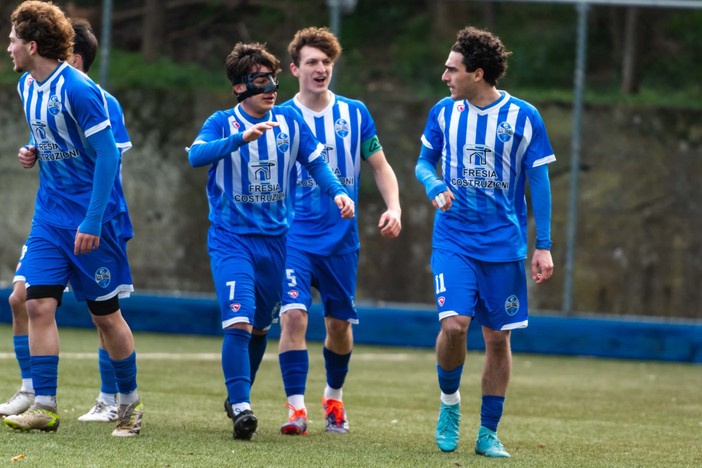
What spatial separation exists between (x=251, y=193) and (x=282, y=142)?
12.5 inches

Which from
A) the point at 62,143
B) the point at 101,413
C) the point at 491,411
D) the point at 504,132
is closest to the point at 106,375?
the point at 101,413

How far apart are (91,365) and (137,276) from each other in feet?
12.5

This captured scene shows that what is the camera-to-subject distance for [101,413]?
714 centimetres

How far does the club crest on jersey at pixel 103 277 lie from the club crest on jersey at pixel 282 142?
109 centimetres

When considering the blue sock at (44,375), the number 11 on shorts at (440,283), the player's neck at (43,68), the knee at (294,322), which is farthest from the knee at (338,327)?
the player's neck at (43,68)

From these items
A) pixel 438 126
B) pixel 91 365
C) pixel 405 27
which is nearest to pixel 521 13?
pixel 405 27

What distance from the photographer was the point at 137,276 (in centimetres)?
1388

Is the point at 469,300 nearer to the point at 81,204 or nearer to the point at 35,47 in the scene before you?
the point at 81,204

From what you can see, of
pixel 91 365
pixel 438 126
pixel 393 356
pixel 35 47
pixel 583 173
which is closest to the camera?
pixel 35 47

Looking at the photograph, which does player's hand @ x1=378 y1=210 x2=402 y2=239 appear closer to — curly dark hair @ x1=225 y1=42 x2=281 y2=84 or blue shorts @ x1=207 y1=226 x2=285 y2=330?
blue shorts @ x1=207 y1=226 x2=285 y2=330

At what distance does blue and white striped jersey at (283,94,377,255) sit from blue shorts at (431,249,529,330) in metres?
1.09

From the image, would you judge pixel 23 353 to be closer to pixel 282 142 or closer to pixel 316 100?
pixel 282 142

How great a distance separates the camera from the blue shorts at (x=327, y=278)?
7473mm

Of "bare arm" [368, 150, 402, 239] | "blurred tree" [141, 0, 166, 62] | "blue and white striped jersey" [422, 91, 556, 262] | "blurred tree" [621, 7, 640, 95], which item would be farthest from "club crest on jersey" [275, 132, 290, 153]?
"blurred tree" [141, 0, 166, 62]
